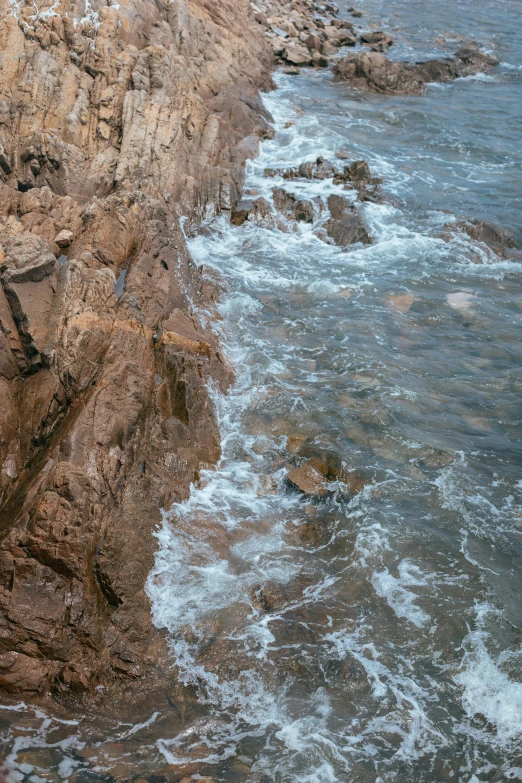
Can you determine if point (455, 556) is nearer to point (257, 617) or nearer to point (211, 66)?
point (257, 617)

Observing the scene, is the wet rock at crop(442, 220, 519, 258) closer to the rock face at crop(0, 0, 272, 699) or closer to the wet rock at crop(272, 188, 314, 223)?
the wet rock at crop(272, 188, 314, 223)

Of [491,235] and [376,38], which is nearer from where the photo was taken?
[491,235]

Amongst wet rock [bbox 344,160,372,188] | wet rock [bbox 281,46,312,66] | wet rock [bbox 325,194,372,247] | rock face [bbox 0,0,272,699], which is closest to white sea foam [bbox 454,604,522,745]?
rock face [bbox 0,0,272,699]

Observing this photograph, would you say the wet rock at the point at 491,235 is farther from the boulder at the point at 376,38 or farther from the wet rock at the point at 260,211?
the boulder at the point at 376,38

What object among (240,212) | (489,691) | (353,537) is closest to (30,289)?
(353,537)

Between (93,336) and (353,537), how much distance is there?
434 cm

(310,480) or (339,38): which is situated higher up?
(339,38)

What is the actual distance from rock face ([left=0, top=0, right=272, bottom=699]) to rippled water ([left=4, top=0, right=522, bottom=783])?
0.60 meters

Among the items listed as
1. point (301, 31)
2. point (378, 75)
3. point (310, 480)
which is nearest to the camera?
point (310, 480)

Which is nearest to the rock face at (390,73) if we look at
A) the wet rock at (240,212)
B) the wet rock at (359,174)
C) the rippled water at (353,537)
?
the wet rock at (359,174)

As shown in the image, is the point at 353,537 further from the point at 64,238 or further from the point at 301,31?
the point at 301,31

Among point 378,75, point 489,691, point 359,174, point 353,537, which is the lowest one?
point 489,691

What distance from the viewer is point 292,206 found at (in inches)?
720

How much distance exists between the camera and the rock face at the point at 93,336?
7.57 m
